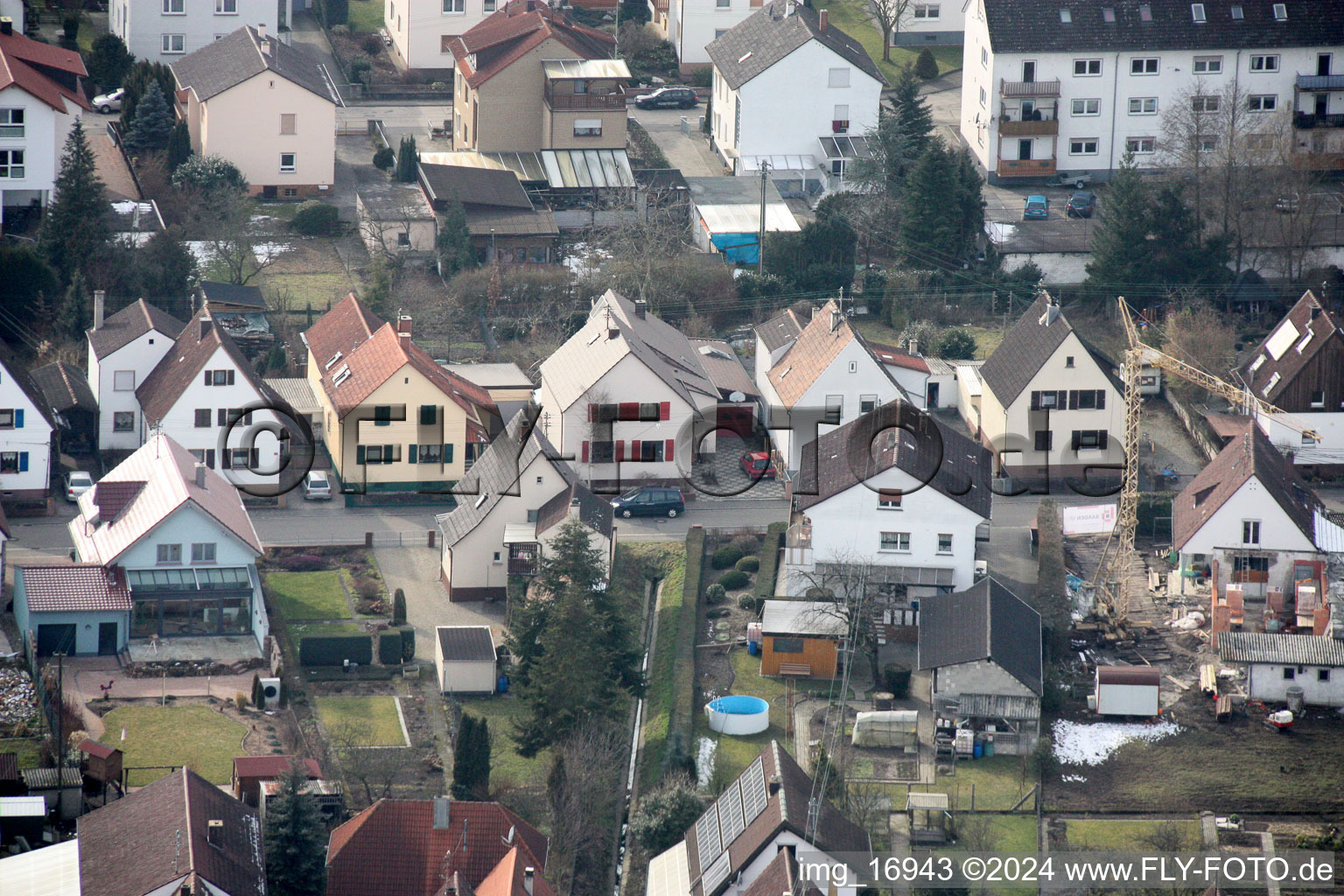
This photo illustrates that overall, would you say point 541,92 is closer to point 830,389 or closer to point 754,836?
point 830,389

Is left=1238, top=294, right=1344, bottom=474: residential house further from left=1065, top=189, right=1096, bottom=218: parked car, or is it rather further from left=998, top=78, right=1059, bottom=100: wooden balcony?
left=998, top=78, right=1059, bottom=100: wooden balcony

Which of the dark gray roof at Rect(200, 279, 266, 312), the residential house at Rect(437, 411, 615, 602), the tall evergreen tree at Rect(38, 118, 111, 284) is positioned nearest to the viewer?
the residential house at Rect(437, 411, 615, 602)

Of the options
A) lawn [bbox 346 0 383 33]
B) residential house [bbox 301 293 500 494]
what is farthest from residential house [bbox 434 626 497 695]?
lawn [bbox 346 0 383 33]

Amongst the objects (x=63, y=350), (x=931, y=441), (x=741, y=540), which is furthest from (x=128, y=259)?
(x=931, y=441)

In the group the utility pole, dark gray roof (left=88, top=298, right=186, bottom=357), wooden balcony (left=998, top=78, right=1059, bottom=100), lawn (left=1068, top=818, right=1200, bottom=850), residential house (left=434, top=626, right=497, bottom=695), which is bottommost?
lawn (left=1068, top=818, right=1200, bottom=850)

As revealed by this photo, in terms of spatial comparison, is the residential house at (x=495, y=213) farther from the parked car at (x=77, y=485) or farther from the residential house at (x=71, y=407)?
the parked car at (x=77, y=485)

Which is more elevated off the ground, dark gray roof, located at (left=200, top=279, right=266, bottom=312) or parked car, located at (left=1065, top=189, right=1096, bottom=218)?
parked car, located at (left=1065, top=189, right=1096, bottom=218)

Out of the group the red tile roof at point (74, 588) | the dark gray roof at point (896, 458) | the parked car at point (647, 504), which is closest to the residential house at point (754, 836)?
the dark gray roof at point (896, 458)
